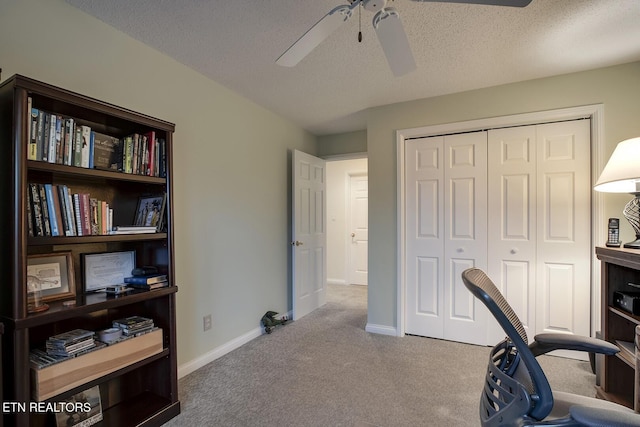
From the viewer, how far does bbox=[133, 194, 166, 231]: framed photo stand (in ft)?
6.15

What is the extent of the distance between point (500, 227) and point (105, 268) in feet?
10.2

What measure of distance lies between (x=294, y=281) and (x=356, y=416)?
1.89 metres

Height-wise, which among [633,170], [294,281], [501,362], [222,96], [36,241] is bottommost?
[294,281]

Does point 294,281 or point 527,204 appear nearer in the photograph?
point 527,204

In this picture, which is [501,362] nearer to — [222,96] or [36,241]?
[36,241]

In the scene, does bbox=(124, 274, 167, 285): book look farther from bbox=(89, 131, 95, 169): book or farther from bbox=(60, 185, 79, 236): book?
bbox=(89, 131, 95, 169): book

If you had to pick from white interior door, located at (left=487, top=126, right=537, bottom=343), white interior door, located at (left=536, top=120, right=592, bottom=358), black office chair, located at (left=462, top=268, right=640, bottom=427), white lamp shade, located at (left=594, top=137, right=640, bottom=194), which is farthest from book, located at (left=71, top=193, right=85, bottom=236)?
white interior door, located at (left=536, top=120, right=592, bottom=358)

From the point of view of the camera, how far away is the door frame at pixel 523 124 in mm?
2412

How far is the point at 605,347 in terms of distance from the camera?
118 centimetres

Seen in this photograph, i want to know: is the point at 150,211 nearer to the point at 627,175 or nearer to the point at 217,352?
the point at 217,352

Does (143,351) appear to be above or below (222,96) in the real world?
below

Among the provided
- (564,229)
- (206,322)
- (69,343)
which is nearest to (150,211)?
(69,343)

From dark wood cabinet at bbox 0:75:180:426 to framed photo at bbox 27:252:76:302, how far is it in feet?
0.21

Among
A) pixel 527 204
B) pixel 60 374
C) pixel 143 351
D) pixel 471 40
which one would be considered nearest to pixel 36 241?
pixel 60 374
